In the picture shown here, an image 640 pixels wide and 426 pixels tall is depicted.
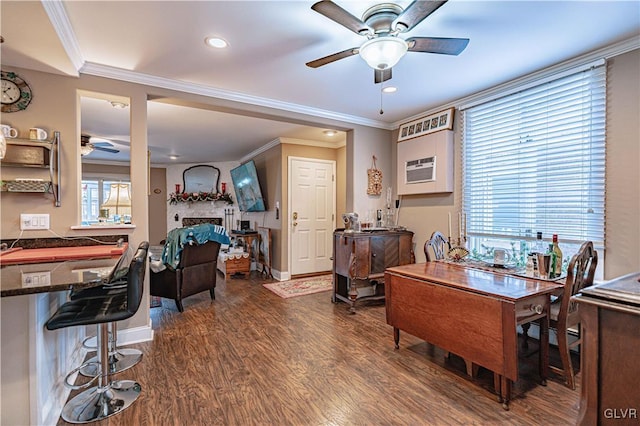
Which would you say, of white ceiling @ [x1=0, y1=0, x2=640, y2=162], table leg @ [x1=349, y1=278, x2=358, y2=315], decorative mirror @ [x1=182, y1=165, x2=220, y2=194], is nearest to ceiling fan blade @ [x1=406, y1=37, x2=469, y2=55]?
white ceiling @ [x1=0, y1=0, x2=640, y2=162]

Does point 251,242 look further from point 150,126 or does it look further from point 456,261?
point 456,261

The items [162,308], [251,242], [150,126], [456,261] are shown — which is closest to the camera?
[456,261]

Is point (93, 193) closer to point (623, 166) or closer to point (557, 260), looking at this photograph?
point (557, 260)

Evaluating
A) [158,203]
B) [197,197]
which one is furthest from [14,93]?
[158,203]

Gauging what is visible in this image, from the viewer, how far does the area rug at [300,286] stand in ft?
14.4

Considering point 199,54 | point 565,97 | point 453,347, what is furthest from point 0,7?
point 565,97

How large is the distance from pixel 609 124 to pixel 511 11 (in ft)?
4.20

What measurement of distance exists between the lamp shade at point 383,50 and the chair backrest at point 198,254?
2900mm

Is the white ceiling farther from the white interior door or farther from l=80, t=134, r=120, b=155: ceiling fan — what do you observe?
l=80, t=134, r=120, b=155: ceiling fan

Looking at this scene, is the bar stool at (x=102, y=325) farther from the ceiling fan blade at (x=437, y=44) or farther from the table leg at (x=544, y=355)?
the table leg at (x=544, y=355)

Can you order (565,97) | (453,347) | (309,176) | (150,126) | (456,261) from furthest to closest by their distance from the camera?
1. (309,176)
2. (150,126)
3. (456,261)
4. (565,97)
5. (453,347)

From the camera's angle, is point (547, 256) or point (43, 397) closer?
point (43, 397)

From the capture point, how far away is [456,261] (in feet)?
9.24

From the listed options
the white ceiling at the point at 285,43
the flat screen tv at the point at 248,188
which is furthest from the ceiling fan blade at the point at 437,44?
the flat screen tv at the point at 248,188
